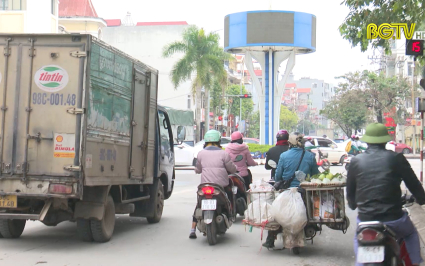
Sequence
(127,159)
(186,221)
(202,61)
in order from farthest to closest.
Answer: (202,61)
(186,221)
(127,159)

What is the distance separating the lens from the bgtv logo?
7941 millimetres

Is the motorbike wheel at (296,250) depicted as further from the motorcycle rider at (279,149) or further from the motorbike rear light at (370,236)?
the motorbike rear light at (370,236)

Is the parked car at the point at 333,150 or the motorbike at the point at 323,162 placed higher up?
the parked car at the point at 333,150

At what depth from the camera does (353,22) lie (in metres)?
Result: 12.0

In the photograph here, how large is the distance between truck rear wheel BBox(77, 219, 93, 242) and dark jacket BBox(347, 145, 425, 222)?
470 centimetres

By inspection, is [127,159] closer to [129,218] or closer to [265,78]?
[129,218]

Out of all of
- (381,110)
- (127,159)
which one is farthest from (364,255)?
(381,110)

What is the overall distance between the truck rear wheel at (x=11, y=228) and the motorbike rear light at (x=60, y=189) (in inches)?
62.8

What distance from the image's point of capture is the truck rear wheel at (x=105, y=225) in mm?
8672

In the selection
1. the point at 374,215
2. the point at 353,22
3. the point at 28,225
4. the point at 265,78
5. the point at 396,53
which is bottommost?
the point at 28,225

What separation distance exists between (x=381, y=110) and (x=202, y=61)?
2118cm

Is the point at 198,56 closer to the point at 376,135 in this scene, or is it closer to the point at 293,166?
the point at 293,166

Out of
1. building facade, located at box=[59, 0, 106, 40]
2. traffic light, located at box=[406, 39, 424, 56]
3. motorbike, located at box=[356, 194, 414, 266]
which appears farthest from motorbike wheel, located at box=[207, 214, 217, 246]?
building facade, located at box=[59, 0, 106, 40]

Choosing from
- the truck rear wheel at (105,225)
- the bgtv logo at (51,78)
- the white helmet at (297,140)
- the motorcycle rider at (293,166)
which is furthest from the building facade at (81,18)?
the motorcycle rider at (293,166)
